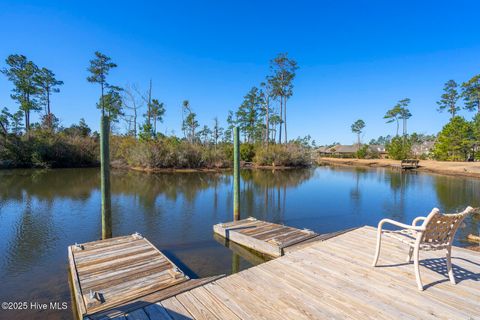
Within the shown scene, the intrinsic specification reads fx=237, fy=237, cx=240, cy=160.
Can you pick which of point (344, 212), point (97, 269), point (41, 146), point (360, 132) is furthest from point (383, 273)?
point (360, 132)

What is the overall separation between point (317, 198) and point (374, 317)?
28.5 ft

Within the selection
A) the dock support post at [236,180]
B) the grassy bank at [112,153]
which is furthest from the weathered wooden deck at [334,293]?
the grassy bank at [112,153]

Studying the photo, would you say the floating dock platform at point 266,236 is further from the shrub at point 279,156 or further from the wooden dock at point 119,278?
the shrub at point 279,156

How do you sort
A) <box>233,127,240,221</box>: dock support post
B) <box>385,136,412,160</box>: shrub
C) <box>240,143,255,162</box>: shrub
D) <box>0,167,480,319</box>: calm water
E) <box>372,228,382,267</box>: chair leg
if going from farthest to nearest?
<box>385,136,412,160</box>: shrub, <box>240,143,255,162</box>: shrub, <box>233,127,240,221</box>: dock support post, <box>0,167,480,319</box>: calm water, <box>372,228,382,267</box>: chair leg

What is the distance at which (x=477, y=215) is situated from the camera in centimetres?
779

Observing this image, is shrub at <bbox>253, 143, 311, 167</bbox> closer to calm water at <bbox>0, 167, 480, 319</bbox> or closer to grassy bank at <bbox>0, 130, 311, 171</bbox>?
grassy bank at <bbox>0, 130, 311, 171</bbox>

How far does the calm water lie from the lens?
13.4 ft

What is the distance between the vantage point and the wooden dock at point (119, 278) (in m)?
2.54

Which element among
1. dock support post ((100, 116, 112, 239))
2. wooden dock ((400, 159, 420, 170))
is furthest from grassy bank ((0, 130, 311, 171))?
wooden dock ((400, 159, 420, 170))

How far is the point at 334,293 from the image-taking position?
245cm

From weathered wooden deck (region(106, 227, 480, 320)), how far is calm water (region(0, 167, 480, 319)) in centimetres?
160

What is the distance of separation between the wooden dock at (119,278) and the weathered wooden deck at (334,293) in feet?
1.07

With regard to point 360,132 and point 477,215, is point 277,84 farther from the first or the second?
point 360,132

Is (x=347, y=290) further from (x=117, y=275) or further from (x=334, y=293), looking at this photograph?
(x=117, y=275)
